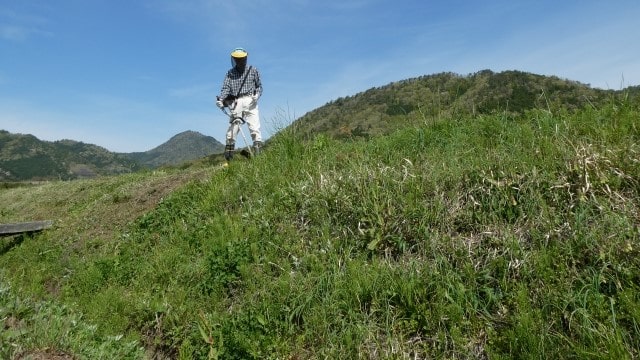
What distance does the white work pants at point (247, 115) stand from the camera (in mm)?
11398

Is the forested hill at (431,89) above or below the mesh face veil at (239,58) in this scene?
above

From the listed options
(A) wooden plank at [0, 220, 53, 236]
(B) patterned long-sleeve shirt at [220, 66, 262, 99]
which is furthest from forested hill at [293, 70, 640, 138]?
(A) wooden plank at [0, 220, 53, 236]

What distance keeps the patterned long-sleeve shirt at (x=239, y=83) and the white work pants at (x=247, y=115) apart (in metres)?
0.21

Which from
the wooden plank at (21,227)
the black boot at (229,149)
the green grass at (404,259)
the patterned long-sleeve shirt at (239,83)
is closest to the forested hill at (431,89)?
the patterned long-sleeve shirt at (239,83)

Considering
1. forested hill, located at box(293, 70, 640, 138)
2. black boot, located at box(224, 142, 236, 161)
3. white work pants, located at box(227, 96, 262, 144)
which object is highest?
forested hill, located at box(293, 70, 640, 138)

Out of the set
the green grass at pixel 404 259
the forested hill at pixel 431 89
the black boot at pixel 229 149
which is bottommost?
the green grass at pixel 404 259

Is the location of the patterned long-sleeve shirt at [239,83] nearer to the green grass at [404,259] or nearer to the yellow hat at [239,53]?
the yellow hat at [239,53]

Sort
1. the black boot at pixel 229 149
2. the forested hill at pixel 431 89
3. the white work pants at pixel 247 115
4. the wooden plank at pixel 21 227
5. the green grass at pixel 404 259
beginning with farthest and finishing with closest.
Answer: the forested hill at pixel 431 89 < the white work pants at pixel 247 115 < the black boot at pixel 229 149 < the wooden plank at pixel 21 227 < the green grass at pixel 404 259

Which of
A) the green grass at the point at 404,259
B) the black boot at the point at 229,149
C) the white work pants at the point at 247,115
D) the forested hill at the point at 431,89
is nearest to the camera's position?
the green grass at the point at 404,259

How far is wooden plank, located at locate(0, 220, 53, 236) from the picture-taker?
9.86 m

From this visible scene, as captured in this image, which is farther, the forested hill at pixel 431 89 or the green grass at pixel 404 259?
the forested hill at pixel 431 89

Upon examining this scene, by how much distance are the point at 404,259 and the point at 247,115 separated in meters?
7.85

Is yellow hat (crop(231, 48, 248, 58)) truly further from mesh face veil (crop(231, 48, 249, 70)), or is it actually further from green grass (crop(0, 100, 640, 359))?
green grass (crop(0, 100, 640, 359))

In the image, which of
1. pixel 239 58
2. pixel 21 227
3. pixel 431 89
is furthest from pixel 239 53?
pixel 431 89
